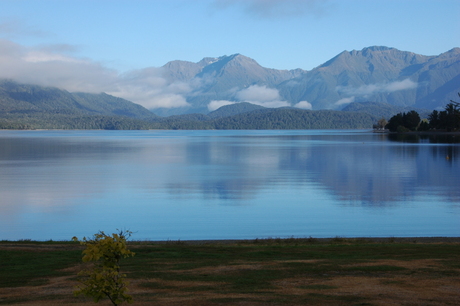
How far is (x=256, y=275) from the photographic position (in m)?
15.3

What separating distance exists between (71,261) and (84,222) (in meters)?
17.1

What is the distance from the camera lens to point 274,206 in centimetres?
4016

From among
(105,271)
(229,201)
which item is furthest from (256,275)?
(229,201)

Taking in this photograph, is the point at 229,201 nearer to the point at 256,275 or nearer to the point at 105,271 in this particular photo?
the point at 256,275

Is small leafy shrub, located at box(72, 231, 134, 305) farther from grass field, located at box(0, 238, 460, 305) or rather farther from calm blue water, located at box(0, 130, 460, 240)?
calm blue water, located at box(0, 130, 460, 240)

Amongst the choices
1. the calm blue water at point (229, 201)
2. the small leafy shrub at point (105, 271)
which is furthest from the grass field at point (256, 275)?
the calm blue water at point (229, 201)

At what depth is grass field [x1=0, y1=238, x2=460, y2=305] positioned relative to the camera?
12.7 meters

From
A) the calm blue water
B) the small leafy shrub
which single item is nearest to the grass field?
the small leafy shrub

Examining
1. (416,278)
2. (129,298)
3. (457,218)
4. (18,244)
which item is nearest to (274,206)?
(457,218)

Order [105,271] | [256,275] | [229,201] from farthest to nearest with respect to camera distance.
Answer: [229,201] → [256,275] → [105,271]

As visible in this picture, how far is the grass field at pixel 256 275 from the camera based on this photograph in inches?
500

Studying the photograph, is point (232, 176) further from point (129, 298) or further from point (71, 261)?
point (129, 298)

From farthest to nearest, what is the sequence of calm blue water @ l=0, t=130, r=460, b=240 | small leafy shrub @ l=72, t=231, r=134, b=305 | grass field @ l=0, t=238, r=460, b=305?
calm blue water @ l=0, t=130, r=460, b=240 → grass field @ l=0, t=238, r=460, b=305 → small leafy shrub @ l=72, t=231, r=134, b=305

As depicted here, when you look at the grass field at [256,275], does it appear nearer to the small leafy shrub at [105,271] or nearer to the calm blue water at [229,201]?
the small leafy shrub at [105,271]
